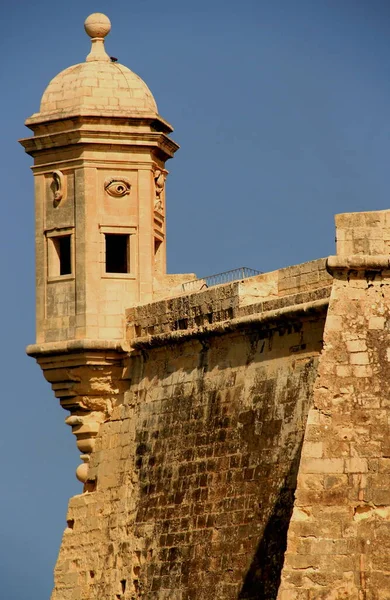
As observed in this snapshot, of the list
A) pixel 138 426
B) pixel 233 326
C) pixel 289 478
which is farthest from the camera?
pixel 138 426

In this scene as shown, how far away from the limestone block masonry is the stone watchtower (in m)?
0.02

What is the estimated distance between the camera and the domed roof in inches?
1170

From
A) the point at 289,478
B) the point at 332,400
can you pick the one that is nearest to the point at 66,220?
the point at 289,478

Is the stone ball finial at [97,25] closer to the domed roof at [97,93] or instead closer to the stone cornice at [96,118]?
the domed roof at [97,93]

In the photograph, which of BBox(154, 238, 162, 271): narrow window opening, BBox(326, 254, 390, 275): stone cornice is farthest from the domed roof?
BBox(326, 254, 390, 275): stone cornice

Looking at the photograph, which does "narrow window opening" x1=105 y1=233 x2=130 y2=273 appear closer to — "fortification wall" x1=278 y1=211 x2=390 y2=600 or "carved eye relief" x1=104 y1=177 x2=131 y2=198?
"carved eye relief" x1=104 y1=177 x2=131 y2=198

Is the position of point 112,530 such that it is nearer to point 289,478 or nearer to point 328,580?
point 289,478

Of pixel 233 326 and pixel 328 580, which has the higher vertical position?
pixel 233 326

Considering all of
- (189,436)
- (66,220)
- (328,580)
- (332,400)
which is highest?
(66,220)

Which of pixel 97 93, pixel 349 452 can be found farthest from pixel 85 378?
pixel 349 452

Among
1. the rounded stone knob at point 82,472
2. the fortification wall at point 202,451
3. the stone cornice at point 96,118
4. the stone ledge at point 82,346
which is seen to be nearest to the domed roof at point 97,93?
the stone cornice at point 96,118

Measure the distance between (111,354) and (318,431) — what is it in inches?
323

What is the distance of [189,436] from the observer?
27906 mm

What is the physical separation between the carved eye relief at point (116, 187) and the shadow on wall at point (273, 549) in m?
5.62
